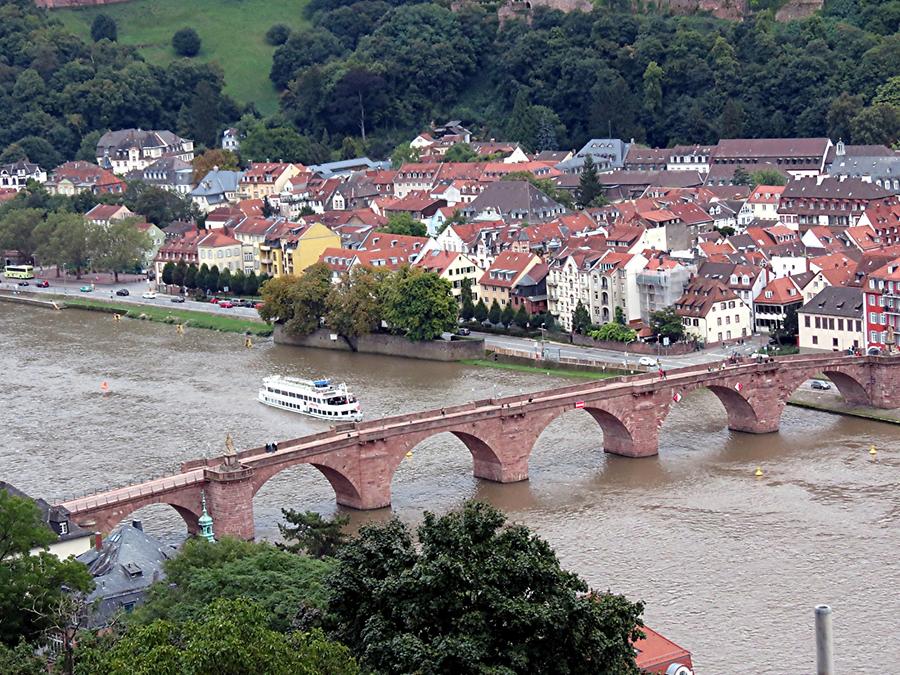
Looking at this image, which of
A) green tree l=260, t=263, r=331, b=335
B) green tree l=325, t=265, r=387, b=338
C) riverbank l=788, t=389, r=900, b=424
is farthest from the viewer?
green tree l=260, t=263, r=331, b=335

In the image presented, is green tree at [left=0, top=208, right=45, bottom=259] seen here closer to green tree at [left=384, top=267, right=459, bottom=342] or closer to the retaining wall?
the retaining wall

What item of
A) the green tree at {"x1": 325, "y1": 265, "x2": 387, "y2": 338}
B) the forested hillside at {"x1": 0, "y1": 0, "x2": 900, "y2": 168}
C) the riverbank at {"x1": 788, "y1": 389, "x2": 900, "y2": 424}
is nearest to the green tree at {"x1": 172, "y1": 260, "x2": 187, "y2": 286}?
the green tree at {"x1": 325, "y1": 265, "x2": 387, "y2": 338}

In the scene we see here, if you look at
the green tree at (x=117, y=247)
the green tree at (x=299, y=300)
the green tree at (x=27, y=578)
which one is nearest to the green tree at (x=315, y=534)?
the green tree at (x=27, y=578)

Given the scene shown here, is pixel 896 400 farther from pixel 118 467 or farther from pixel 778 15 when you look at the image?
pixel 778 15

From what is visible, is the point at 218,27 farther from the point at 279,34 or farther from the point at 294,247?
the point at 294,247

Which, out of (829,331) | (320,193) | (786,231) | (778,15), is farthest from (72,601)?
(778,15)

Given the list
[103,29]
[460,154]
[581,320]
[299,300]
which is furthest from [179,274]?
[103,29]
